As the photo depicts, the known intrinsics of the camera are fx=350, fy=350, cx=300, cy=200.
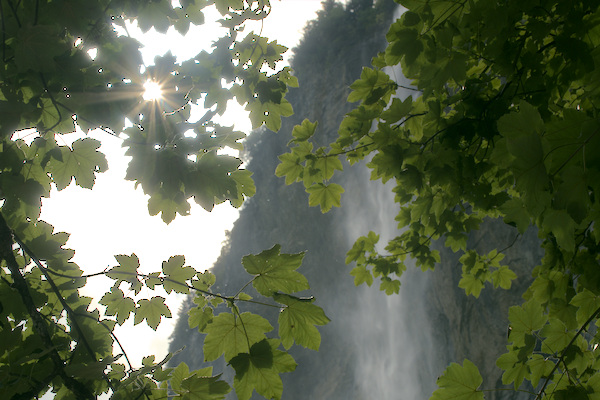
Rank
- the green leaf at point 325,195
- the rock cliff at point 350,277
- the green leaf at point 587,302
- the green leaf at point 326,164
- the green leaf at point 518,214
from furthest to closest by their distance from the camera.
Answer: the rock cliff at point 350,277 < the green leaf at point 325,195 < the green leaf at point 326,164 < the green leaf at point 587,302 < the green leaf at point 518,214

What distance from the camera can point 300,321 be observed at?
37.2 inches

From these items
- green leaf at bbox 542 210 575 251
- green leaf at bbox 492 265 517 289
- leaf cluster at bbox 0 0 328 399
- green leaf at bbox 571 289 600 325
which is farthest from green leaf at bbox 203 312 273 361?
green leaf at bbox 492 265 517 289

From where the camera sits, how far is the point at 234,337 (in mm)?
951

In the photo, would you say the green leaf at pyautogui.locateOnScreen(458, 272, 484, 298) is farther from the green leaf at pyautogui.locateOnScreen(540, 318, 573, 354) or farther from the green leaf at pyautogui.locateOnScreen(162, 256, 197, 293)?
the green leaf at pyautogui.locateOnScreen(162, 256, 197, 293)

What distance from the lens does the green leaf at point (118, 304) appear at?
1.29 m

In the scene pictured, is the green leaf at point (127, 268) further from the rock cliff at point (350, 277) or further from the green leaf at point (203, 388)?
the rock cliff at point (350, 277)

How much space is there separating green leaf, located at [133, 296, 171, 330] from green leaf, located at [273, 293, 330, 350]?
2.01ft

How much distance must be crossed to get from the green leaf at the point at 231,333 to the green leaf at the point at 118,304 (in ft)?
1.73

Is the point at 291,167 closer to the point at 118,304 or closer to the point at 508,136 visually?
the point at 118,304

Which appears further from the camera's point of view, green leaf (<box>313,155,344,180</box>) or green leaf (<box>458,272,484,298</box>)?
green leaf (<box>458,272,484,298</box>)

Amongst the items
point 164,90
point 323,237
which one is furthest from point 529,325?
point 323,237

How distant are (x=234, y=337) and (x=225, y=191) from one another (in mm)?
403

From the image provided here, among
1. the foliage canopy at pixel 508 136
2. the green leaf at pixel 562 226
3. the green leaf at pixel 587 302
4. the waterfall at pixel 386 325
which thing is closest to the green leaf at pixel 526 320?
the foliage canopy at pixel 508 136

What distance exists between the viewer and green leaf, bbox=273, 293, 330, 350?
917 mm
